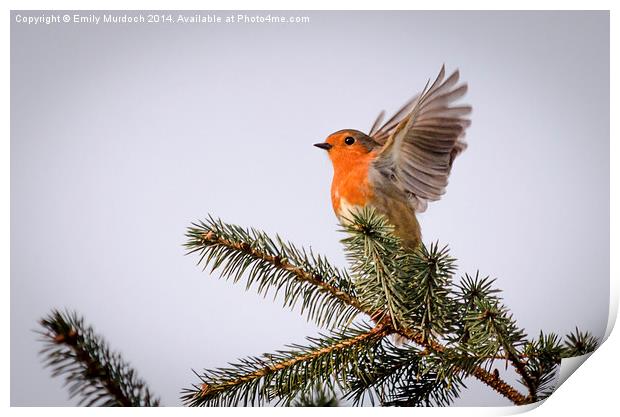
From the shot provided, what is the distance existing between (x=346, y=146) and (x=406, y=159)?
72mm

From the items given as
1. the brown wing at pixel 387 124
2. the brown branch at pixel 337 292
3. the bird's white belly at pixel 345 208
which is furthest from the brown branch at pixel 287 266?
the brown wing at pixel 387 124

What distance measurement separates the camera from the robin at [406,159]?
81 cm

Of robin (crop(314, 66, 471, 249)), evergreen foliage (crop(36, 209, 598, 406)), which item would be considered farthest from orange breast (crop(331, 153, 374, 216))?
evergreen foliage (crop(36, 209, 598, 406))

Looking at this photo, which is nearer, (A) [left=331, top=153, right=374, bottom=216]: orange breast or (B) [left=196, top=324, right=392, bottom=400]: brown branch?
(B) [left=196, top=324, right=392, bottom=400]: brown branch

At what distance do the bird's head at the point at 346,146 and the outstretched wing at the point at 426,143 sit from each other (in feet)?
0.07

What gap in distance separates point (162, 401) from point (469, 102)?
0.50 m

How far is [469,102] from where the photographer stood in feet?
2.74

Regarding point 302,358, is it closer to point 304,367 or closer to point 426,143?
point 304,367

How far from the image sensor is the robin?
0.81m

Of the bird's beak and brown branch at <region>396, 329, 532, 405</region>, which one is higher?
the bird's beak

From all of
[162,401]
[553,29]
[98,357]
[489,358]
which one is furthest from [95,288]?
[553,29]

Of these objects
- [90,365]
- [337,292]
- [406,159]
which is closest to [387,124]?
[406,159]

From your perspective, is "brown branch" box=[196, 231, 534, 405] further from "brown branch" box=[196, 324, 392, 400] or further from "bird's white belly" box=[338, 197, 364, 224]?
"bird's white belly" box=[338, 197, 364, 224]

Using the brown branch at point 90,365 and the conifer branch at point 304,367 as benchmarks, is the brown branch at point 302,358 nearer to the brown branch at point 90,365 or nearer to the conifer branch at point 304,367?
the conifer branch at point 304,367
